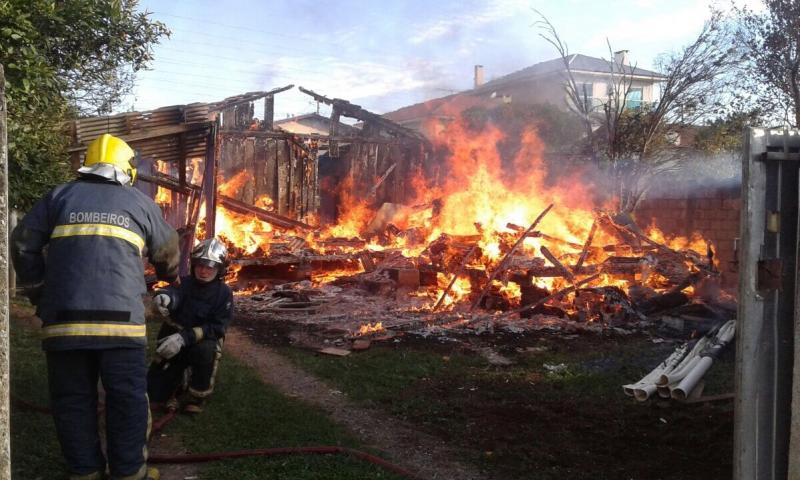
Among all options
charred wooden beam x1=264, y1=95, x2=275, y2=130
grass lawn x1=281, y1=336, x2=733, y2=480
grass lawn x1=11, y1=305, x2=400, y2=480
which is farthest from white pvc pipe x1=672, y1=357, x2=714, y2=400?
charred wooden beam x1=264, y1=95, x2=275, y2=130

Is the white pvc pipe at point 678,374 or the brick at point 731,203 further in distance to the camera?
the brick at point 731,203

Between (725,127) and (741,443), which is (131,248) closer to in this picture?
(741,443)

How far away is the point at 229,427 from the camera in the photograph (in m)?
5.46

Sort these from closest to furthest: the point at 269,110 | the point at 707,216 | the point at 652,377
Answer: the point at 652,377 → the point at 707,216 → the point at 269,110

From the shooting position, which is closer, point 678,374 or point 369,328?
point 678,374

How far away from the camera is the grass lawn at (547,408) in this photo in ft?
16.4

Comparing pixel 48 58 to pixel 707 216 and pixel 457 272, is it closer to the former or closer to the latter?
pixel 457 272

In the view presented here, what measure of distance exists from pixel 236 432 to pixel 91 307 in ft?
6.52

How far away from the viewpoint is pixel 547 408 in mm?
6402

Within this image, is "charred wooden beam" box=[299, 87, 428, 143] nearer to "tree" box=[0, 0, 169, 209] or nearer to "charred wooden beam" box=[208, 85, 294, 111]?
"charred wooden beam" box=[208, 85, 294, 111]

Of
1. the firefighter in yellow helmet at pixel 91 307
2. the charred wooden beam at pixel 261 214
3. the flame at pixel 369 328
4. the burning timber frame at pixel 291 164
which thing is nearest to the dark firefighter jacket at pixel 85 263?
the firefighter in yellow helmet at pixel 91 307

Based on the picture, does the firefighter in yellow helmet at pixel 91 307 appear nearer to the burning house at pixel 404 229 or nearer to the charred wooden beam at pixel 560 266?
the burning house at pixel 404 229

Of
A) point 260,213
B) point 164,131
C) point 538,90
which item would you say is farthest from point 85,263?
point 538,90

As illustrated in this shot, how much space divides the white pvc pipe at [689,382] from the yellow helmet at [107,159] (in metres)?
4.04
